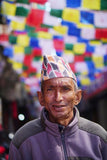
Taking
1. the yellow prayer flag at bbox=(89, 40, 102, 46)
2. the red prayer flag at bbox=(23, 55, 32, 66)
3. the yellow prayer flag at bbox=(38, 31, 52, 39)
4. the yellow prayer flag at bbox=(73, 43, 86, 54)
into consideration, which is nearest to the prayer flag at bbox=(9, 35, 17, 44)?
the yellow prayer flag at bbox=(38, 31, 52, 39)

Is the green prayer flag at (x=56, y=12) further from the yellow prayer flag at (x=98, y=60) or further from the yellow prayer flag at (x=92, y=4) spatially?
the yellow prayer flag at (x=98, y=60)

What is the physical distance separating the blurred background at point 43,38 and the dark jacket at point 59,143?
1.92ft

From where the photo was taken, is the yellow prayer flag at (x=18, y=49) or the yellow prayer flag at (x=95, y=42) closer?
the yellow prayer flag at (x=95, y=42)

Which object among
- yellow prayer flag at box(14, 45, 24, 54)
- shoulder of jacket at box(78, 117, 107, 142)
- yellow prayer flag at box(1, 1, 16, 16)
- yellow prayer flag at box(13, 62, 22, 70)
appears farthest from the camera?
yellow prayer flag at box(13, 62, 22, 70)

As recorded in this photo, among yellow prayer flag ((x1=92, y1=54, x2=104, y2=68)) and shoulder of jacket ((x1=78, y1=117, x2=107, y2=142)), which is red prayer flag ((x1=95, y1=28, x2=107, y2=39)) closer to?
yellow prayer flag ((x1=92, y1=54, x2=104, y2=68))

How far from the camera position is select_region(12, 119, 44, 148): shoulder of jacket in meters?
2.66

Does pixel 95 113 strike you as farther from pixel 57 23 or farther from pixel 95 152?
pixel 95 152

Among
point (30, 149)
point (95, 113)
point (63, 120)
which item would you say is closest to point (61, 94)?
point (63, 120)

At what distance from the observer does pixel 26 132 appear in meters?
2.71

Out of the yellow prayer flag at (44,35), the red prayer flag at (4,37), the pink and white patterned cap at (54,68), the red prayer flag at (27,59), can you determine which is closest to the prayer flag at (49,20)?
the yellow prayer flag at (44,35)

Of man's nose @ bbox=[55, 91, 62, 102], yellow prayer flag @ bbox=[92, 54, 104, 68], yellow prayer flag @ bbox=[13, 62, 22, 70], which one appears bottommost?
yellow prayer flag @ bbox=[13, 62, 22, 70]

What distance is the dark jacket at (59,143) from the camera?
2580 mm

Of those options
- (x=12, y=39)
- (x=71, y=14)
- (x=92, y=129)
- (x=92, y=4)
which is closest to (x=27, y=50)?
(x=12, y=39)

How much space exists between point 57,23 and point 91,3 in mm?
1695
